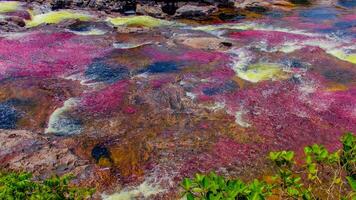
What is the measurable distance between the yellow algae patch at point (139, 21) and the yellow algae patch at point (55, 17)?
2.83 meters

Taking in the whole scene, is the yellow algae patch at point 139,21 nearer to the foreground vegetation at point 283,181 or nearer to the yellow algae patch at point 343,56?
the yellow algae patch at point 343,56

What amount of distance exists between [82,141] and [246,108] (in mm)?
8576

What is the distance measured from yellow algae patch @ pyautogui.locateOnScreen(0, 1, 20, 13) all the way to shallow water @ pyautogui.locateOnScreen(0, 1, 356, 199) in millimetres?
6650

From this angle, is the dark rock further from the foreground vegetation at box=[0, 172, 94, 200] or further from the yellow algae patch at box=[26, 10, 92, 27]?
the foreground vegetation at box=[0, 172, 94, 200]

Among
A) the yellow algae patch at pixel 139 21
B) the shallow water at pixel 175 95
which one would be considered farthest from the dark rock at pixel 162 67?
the yellow algae patch at pixel 139 21

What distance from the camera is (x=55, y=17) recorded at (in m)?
40.1

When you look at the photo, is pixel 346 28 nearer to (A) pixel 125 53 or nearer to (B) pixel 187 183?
(A) pixel 125 53

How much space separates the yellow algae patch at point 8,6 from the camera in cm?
4078

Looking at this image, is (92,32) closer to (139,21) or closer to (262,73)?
(139,21)

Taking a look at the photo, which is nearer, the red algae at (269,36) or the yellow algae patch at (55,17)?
the red algae at (269,36)

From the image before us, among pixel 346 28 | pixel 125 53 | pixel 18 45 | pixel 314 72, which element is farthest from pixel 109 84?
pixel 346 28

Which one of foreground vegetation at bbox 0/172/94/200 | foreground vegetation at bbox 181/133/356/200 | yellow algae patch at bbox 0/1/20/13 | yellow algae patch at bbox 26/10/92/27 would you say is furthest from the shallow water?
foreground vegetation at bbox 181/133/356/200

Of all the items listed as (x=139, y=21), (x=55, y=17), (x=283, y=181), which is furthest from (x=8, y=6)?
(x=283, y=181)

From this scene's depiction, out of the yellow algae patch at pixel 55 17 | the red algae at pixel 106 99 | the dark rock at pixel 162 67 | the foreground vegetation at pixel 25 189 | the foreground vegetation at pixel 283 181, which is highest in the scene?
the foreground vegetation at pixel 283 181
